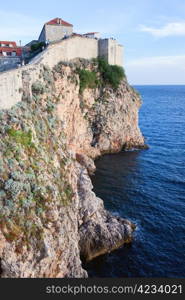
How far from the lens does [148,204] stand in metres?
35.4

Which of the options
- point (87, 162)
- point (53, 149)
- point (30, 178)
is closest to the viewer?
point (30, 178)

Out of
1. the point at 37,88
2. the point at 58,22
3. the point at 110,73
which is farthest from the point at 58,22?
the point at 37,88

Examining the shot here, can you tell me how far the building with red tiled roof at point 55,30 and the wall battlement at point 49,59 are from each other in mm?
4357

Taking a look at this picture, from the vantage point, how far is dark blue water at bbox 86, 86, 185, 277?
25.6 meters

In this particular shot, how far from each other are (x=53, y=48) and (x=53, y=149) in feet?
65.3

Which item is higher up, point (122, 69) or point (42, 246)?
point (122, 69)

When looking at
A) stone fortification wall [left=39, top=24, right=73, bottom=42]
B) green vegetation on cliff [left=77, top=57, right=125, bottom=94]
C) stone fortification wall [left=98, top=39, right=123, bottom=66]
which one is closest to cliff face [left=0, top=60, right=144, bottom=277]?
green vegetation on cliff [left=77, top=57, right=125, bottom=94]

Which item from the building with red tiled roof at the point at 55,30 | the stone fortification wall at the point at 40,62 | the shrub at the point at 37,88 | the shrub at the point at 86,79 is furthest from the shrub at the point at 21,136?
the building with red tiled roof at the point at 55,30

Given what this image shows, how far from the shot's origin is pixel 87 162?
4569 centimetres

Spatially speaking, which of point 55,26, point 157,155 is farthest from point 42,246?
point 55,26

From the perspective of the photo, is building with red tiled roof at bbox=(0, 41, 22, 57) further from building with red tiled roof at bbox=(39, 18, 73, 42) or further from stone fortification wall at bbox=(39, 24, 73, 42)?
stone fortification wall at bbox=(39, 24, 73, 42)

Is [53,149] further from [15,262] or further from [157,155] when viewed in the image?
[157,155]

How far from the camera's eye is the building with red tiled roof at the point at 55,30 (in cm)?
4897

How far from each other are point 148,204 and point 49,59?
2525cm
